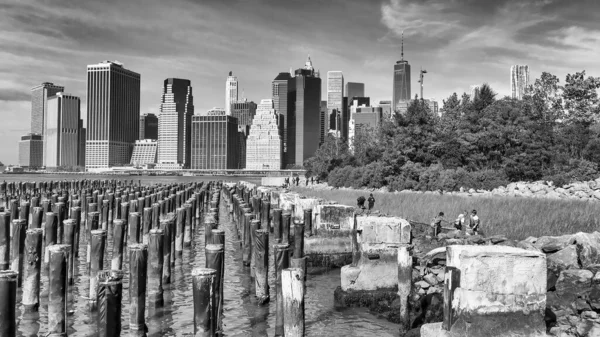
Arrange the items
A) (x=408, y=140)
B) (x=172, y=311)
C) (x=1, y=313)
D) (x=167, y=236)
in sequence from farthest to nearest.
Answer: (x=408, y=140) < (x=167, y=236) < (x=172, y=311) < (x=1, y=313)

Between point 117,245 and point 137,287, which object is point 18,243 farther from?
point 137,287

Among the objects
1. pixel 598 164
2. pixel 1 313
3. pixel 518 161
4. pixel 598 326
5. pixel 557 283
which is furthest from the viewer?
pixel 518 161

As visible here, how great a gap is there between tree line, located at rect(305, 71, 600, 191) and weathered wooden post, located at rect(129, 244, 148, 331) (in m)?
31.3

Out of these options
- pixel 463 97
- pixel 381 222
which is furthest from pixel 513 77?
pixel 381 222

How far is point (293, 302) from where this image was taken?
9.36 metres

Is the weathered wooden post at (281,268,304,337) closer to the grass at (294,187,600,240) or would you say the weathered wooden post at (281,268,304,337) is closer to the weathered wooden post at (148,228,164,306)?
the weathered wooden post at (148,228,164,306)

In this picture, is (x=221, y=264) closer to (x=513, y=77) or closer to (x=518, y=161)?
(x=518, y=161)

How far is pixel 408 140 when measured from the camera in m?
46.8

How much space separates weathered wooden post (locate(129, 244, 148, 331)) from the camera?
10.7 m

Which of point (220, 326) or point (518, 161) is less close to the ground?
point (518, 161)

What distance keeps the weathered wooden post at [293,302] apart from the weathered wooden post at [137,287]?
345 centimetres

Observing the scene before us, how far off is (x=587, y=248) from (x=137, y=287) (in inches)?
446

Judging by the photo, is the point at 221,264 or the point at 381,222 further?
the point at 381,222

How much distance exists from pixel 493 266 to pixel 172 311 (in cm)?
877
